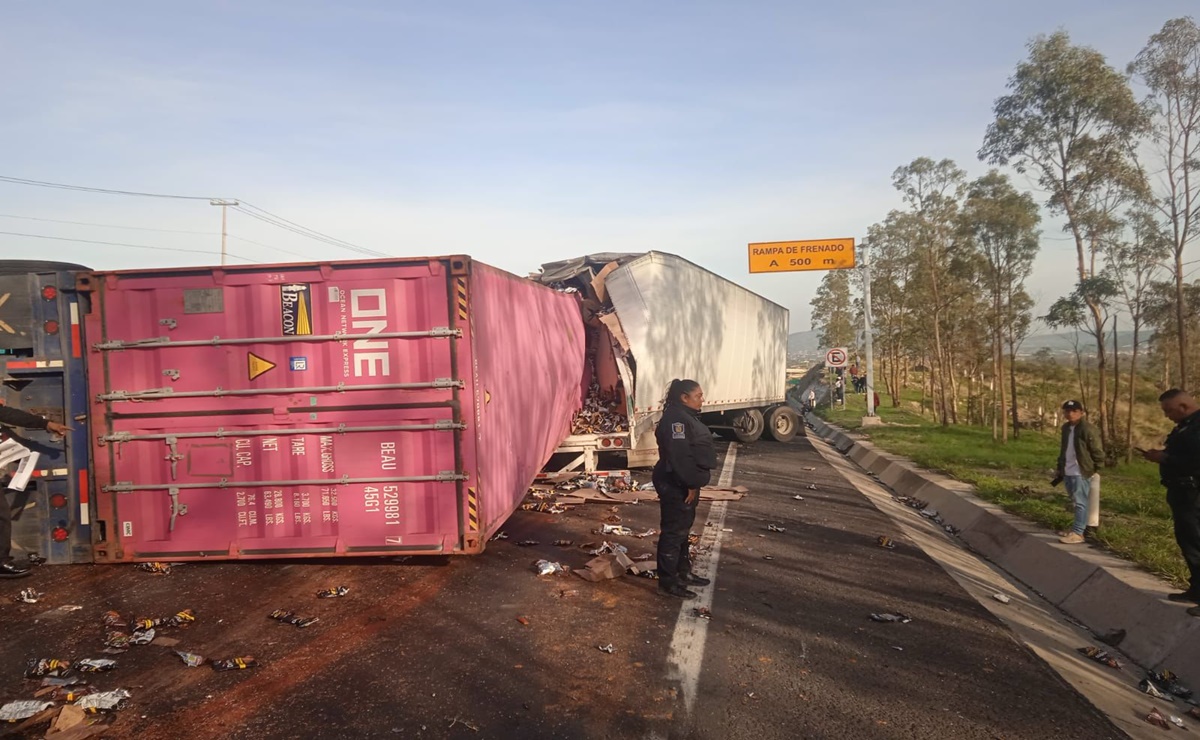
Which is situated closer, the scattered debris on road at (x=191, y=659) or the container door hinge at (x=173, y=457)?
the scattered debris on road at (x=191, y=659)

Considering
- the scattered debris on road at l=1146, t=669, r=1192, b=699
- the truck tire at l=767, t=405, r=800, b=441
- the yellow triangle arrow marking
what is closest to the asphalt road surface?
the scattered debris on road at l=1146, t=669, r=1192, b=699

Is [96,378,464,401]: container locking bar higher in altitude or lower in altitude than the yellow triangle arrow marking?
lower

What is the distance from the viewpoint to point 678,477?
588 cm

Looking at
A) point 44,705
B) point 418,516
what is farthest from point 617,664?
point 44,705

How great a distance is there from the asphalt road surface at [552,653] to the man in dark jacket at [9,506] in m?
0.21

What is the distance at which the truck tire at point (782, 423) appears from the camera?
18641mm

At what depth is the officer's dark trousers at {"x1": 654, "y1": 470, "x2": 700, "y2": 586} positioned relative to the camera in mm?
5910

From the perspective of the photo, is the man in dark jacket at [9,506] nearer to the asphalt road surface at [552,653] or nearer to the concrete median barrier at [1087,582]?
the asphalt road surface at [552,653]

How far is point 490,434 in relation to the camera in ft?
21.8

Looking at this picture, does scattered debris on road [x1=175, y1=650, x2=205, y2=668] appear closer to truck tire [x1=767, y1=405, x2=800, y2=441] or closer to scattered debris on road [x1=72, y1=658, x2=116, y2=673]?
scattered debris on road [x1=72, y1=658, x2=116, y2=673]

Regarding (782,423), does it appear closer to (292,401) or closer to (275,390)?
(292,401)

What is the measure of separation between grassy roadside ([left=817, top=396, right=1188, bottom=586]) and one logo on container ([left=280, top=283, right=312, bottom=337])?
7346mm

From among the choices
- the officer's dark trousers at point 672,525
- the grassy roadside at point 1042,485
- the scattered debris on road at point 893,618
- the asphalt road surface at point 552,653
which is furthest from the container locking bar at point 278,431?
the grassy roadside at point 1042,485

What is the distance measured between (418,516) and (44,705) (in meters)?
2.81
